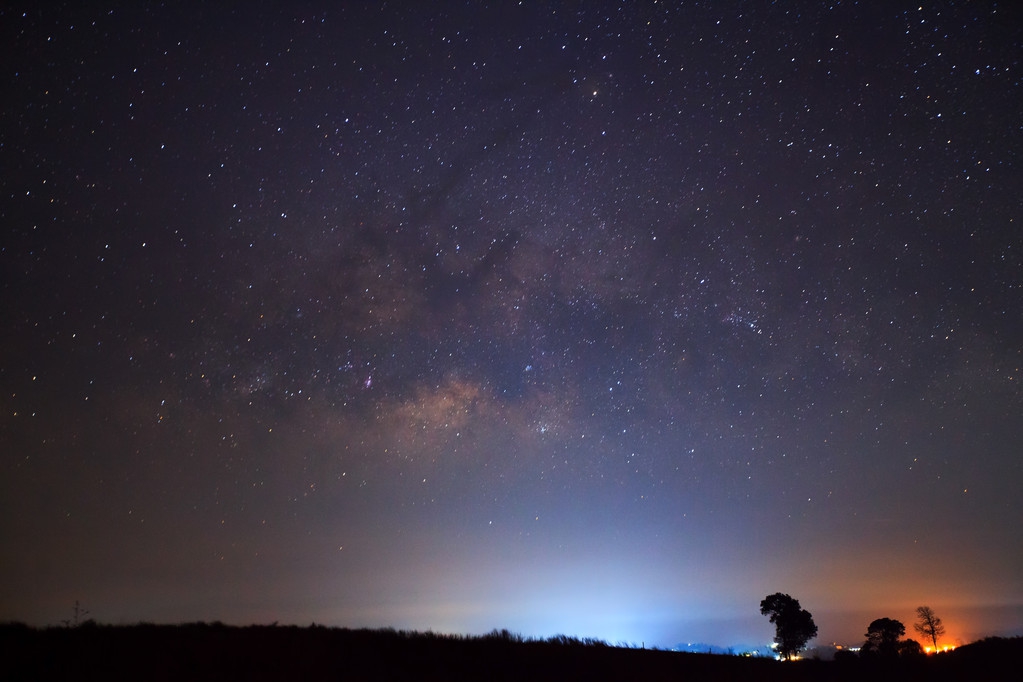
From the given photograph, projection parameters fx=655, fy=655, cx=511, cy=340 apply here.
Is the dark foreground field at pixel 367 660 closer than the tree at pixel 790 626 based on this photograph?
Yes

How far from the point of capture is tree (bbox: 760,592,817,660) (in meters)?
43.0

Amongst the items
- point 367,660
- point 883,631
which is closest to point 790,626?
point 883,631

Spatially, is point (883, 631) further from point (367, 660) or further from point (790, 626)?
point (367, 660)

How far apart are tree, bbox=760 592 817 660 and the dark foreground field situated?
30.2m

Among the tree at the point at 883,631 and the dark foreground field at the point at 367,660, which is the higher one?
the dark foreground field at the point at 367,660

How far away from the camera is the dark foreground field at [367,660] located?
33.9 ft

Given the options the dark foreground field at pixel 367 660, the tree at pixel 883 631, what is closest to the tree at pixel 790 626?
the tree at pixel 883 631

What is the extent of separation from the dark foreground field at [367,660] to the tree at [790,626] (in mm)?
30239

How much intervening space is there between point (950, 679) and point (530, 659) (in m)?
8.75

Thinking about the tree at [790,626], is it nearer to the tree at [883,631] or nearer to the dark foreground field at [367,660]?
the tree at [883,631]

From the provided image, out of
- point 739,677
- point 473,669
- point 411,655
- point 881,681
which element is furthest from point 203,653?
point 881,681

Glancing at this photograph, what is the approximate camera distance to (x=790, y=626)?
141ft

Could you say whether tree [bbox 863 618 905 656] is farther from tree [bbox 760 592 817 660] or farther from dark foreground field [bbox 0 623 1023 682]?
dark foreground field [bbox 0 623 1023 682]

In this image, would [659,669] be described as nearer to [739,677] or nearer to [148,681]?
[739,677]
